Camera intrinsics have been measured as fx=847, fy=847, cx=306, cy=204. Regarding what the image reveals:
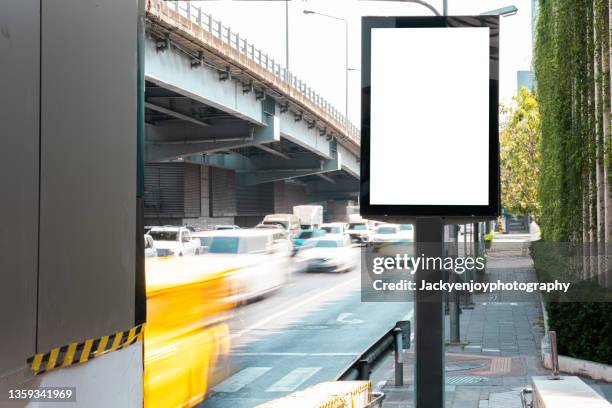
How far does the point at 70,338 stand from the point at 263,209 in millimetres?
77077

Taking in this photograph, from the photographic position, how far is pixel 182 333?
1054cm

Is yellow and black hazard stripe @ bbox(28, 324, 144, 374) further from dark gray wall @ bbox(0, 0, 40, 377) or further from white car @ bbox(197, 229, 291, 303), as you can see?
white car @ bbox(197, 229, 291, 303)

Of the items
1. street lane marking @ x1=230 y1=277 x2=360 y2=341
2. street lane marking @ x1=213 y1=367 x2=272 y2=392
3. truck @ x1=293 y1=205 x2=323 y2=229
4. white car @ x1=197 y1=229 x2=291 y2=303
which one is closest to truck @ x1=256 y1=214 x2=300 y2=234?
truck @ x1=293 y1=205 x2=323 y2=229

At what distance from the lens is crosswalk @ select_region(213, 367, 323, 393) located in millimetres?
13227

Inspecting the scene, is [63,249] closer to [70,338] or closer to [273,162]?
[70,338]

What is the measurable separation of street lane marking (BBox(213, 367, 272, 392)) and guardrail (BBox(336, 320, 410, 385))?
8.34 feet

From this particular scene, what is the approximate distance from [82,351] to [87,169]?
3.23 ft

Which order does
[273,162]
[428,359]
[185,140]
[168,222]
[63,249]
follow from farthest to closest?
[273,162] < [168,222] < [185,140] < [428,359] < [63,249]

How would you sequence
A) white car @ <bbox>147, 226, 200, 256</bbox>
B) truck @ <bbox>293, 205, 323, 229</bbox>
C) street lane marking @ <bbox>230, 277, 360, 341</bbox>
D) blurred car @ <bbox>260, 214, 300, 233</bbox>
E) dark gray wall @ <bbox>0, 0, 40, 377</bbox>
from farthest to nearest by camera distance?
1. truck @ <bbox>293, 205, 323, 229</bbox>
2. blurred car @ <bbox>260, 214, 300, 233</bbox>
3. white car @ <bbox>147, 226, 200, 256</bbox>
4. street lane marking @ <bbox>230, 277, 360, 341</bbox>
5. dark gray wall @ <bbox>0, 0, 40, 377</bbox>

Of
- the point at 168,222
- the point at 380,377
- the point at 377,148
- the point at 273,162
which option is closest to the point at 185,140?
the point at 168,222

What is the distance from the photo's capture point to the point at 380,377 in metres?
14.3

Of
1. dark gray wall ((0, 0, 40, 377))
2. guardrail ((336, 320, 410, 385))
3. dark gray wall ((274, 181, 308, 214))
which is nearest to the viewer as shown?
dark gray wall ((0, 0, 40, 377))

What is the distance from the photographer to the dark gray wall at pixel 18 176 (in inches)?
148

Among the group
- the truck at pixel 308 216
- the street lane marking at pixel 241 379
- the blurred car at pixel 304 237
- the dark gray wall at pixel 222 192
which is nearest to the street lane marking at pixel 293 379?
the street lane marking at pixel 241 379
